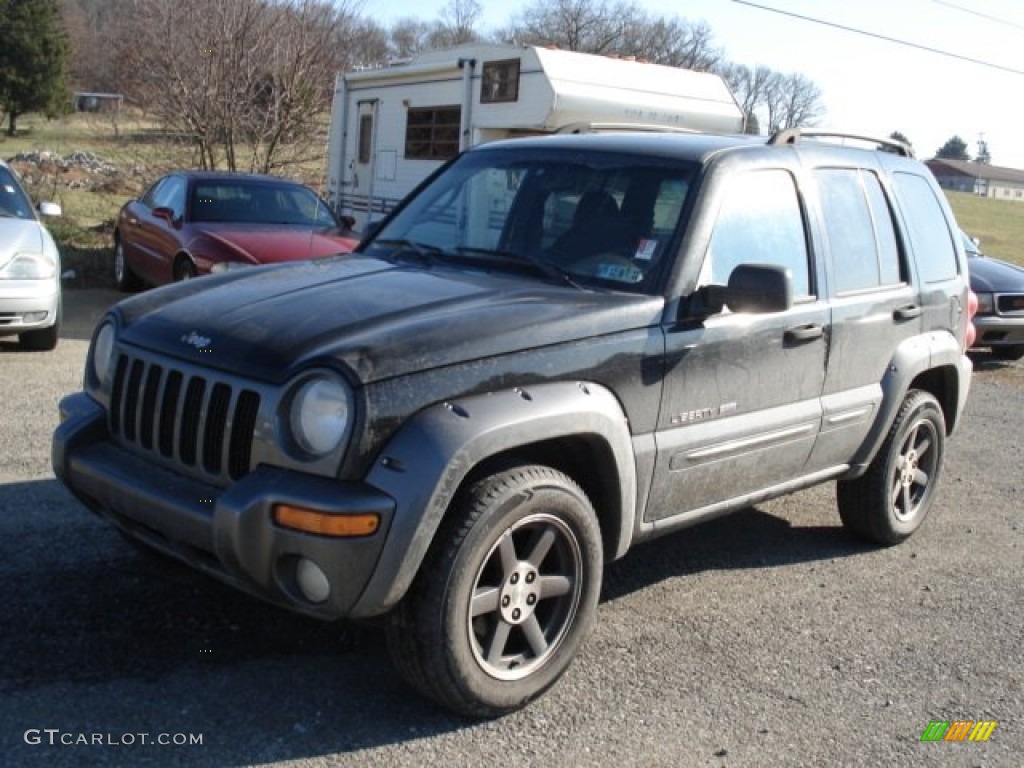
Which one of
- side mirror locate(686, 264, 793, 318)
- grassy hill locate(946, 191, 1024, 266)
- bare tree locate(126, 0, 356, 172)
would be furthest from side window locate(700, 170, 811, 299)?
grassy hill locate(946, 191, 1024, 266)

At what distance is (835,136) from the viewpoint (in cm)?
537

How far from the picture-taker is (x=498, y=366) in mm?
3582

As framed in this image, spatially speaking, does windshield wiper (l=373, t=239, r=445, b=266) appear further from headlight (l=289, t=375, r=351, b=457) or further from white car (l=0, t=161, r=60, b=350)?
white car (l=0, t=161, r=60, b=350)

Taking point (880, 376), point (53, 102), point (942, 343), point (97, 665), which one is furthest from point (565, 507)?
point (53, 102)

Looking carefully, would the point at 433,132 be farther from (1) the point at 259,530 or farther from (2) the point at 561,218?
(1) the point at 259,530

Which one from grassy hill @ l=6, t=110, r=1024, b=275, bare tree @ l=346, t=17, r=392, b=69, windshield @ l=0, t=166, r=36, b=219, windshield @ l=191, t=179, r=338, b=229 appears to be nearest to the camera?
windshield @ l=0, t=166, r=36, b=219

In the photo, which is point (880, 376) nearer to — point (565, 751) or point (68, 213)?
point (565, 751)

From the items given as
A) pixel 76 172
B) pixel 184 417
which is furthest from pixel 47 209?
pixel 76 172

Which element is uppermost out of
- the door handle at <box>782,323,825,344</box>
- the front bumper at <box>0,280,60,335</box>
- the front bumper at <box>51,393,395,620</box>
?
the door handle at <box>782,323,825,344</box>

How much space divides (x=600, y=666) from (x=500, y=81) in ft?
30.7

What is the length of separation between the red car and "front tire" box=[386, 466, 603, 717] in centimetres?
659

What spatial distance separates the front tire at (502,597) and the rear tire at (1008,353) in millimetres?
10240

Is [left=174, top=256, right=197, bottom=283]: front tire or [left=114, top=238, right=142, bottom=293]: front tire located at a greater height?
[left=174, top=256, right=197, bottom=283]: front tire

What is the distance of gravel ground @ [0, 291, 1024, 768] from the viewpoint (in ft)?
11.4
